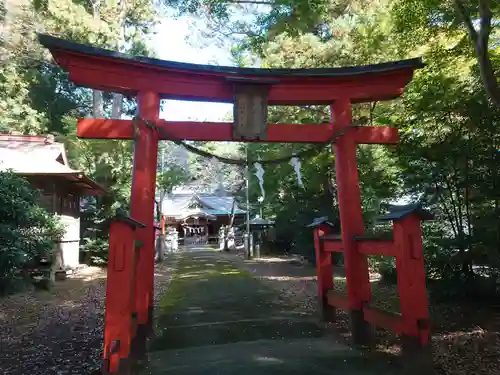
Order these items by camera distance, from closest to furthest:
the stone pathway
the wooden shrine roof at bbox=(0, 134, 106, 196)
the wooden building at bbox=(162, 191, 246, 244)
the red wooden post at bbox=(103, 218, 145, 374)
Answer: the red wooden post at bbox=(103, 218, 145, 374) < the stone pathway < the wooden shrine roof at bbox=(0, 134, 106, 196) < the wooden building at bbox=(162, 191, 246, 244)

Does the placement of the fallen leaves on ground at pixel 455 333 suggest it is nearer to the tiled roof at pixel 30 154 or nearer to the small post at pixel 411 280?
the small post at pixel 411 280

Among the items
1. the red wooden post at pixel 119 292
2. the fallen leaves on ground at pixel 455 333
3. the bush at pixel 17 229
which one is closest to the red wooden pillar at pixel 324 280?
the fallen leaves on ground at pixel 455 333

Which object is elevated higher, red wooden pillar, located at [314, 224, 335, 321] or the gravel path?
red wooden pillar, located at [314, 224, 335, 321]

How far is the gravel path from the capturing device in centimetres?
485

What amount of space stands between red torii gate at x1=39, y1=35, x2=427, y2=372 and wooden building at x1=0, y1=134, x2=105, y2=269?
7.26 m

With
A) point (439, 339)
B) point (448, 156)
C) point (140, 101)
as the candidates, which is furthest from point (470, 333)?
point (140, 101)

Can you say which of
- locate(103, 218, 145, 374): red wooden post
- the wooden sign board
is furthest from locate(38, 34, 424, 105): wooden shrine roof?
locate(103, 218, 145, 374): red wooden post

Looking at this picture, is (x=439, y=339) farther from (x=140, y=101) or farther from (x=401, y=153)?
(x=140, y=101)

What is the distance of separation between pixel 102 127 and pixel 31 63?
1504 cm

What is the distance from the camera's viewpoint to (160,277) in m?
13.8

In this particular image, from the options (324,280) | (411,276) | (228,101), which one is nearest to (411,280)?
(411,276)

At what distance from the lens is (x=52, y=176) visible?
41.1ft

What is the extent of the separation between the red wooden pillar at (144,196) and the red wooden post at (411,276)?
11.0ft

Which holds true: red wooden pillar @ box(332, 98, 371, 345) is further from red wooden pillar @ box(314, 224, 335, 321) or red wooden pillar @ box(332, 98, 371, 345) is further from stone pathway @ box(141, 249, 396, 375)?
red wooden pillar @ box(314, 224, 335, 321)
